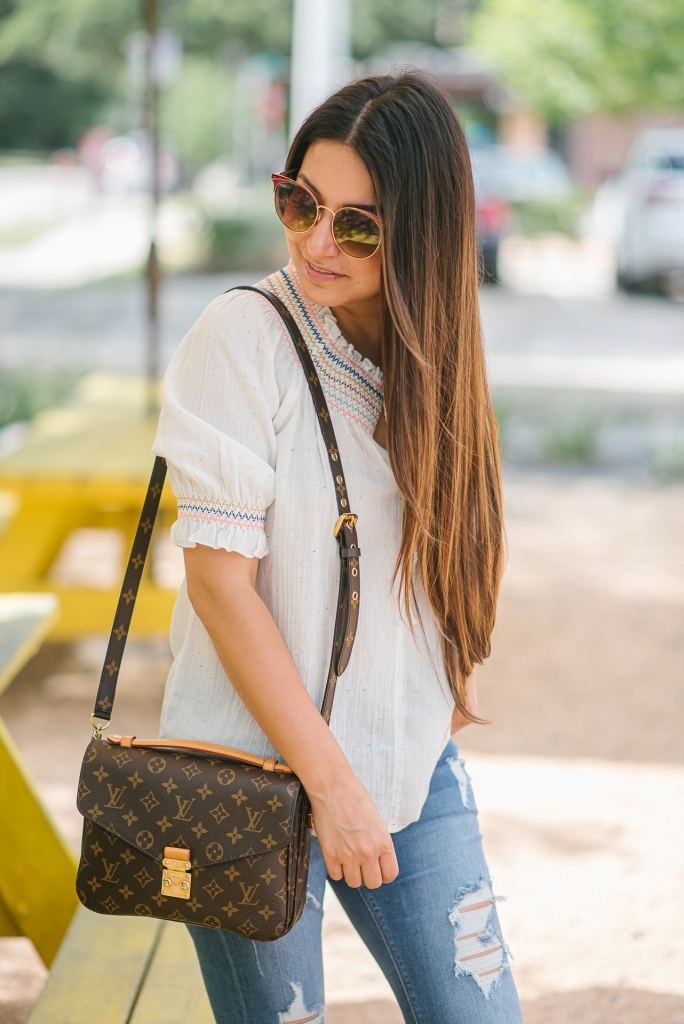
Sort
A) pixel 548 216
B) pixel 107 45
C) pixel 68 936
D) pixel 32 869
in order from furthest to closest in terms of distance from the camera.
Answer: pixel 107 45 → pixel 548 216 → pixel 32 869 → pixel 68 936

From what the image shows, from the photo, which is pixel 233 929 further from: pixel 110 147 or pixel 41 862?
pixel 110 147

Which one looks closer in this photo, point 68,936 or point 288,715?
point 288,715

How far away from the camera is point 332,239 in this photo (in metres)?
1.52

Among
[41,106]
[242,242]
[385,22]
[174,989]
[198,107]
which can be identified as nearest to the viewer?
[174,989]

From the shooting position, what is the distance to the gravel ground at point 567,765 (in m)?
2.63

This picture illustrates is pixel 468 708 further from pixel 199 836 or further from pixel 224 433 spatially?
pixel 224 433

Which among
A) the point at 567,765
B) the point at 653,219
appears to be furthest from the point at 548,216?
the point at 567,765

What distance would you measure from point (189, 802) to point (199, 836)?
0.04m

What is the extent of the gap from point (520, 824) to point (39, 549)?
206 cm

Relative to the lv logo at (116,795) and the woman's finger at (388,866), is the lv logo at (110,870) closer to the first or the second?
the lv logo at (116,795)

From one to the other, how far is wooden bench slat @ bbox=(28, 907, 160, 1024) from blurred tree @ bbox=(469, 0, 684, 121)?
1996cm

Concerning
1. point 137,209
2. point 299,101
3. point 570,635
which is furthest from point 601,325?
point 137,209

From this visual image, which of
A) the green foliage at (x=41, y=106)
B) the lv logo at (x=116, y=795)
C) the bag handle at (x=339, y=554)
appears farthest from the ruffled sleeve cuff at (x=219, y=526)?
the green foliage at (x=41, y=106)

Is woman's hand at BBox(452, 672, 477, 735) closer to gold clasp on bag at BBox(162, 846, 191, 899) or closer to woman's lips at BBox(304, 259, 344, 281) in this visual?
gold clasp on bag at BBox(162, 846, 191, 899)
